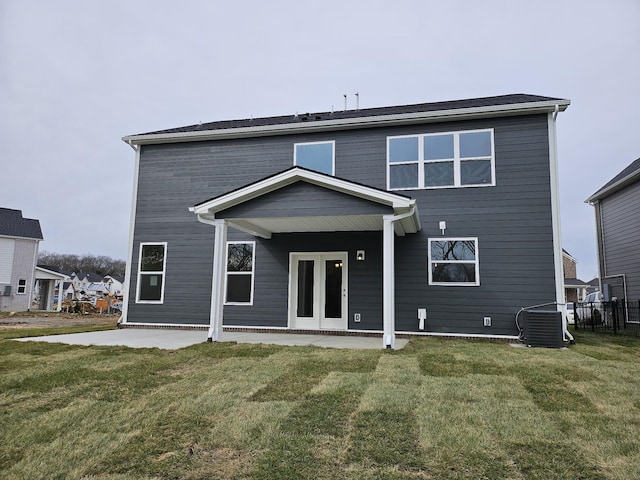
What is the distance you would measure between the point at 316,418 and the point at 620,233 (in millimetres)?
13568

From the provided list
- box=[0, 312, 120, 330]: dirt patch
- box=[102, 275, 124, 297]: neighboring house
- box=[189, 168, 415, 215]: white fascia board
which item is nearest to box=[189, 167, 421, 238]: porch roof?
box=[189, 168, 415, 215]: white fascia board

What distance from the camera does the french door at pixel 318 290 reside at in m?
9.89

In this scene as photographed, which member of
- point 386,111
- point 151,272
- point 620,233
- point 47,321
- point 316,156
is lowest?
point 47,321

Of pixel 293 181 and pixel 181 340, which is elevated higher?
pixel 293 181

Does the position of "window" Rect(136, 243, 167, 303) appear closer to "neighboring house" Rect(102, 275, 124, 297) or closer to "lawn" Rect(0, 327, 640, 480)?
"lawn" Rect(0, 327, 640, 480)

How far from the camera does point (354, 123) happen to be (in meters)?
9.95

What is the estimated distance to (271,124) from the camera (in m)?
10.9

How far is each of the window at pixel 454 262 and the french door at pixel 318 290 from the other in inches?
79.5

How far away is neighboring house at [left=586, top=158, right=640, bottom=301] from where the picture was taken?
1209 centimetres

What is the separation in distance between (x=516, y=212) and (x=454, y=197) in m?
1.31

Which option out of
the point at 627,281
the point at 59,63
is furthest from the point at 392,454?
the point at 59,63

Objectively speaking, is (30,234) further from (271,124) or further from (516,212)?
(516,212)

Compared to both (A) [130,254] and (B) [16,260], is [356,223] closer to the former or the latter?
(A) [130,254]

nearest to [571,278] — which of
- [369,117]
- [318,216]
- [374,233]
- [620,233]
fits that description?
[620,233]
